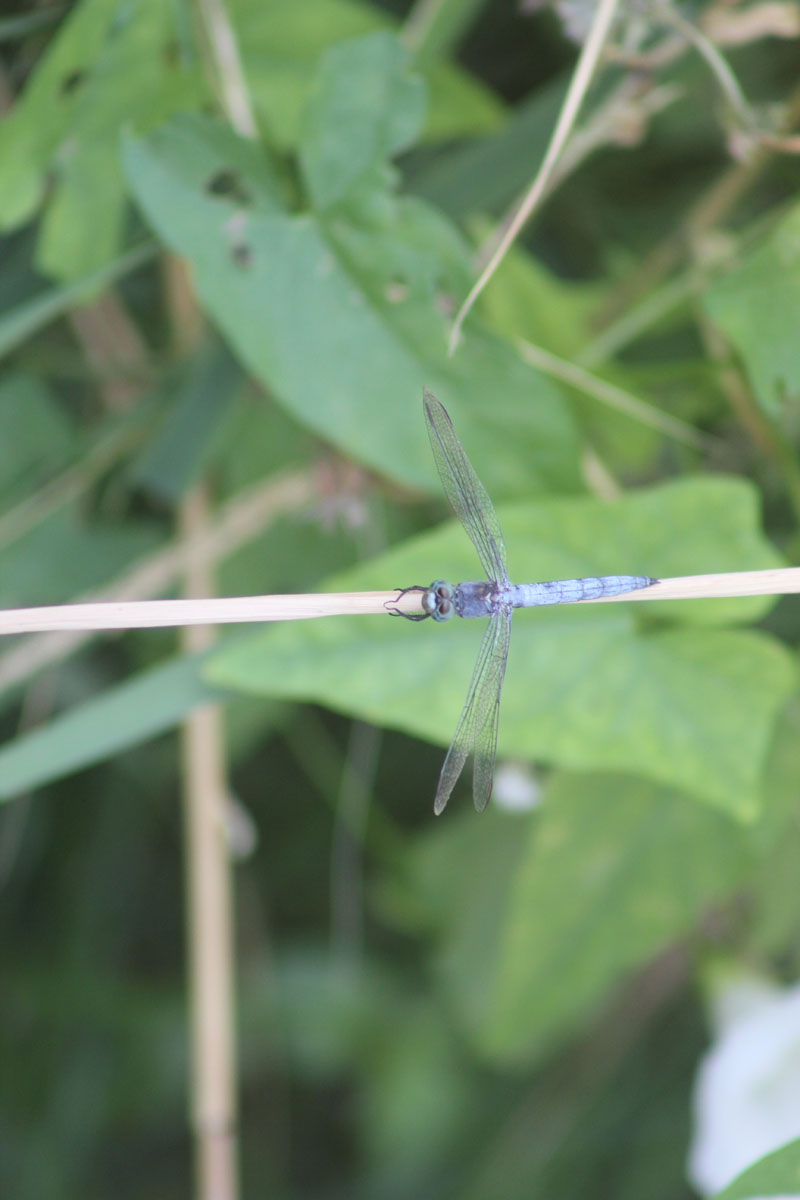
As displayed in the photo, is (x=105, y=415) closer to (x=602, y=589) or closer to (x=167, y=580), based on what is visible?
(x=167, y=580)

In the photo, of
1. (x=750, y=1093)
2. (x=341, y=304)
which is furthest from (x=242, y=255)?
(x=750, y=1093)

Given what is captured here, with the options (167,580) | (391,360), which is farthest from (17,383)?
(391,360)

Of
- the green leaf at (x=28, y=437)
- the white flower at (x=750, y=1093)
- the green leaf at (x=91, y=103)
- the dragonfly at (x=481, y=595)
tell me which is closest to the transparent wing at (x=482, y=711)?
the dragonfly at (x=481, y=595)

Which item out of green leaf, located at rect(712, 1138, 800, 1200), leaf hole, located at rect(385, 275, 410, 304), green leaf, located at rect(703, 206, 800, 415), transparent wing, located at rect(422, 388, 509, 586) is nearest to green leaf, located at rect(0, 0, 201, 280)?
leaf hole, located at rect(385, 275, 410, 304)

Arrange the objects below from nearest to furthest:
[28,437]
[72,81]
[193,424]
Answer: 1. [72,81]
2. [193,424]
3. [28,437]

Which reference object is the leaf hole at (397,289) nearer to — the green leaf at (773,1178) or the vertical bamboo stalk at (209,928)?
the vertical bamboo stalk at (209,928)

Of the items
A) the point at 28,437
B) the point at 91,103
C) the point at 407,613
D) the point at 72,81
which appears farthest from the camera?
the point at 28,437

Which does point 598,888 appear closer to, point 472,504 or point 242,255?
point 472,504
